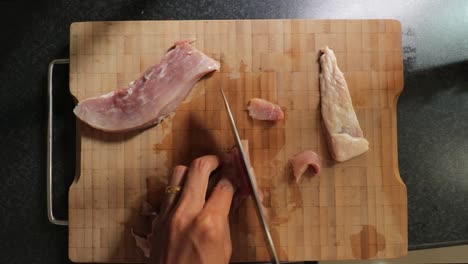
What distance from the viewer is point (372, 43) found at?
67.2 inches

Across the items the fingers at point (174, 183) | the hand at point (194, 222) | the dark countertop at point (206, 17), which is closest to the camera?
the hand at point (194, 222)

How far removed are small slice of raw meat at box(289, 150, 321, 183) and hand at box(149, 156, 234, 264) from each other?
29 centimetres

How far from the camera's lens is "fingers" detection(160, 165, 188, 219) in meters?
1.58

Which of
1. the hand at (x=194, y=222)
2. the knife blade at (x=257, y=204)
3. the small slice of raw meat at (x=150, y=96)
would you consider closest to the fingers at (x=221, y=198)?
the hand at (x=194, y=222)

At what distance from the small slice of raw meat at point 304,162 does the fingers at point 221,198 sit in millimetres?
283

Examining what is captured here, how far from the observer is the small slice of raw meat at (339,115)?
1.66 m

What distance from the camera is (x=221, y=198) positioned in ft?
5.09

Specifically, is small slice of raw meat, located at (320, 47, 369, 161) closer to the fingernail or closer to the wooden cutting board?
the wooden cutting board

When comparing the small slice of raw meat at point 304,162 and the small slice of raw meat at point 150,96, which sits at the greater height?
the small slice of raw meat at point 150,96

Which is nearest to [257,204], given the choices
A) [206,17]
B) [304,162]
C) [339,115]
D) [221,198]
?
[221,198]

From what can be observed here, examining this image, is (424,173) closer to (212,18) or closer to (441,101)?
(441,101)

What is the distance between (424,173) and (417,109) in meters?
0.29

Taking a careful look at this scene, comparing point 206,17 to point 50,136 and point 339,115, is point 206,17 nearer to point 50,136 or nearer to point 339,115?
point 339,115

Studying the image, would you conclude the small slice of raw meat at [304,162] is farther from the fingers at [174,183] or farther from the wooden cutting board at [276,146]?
the fingers at [174,183]
